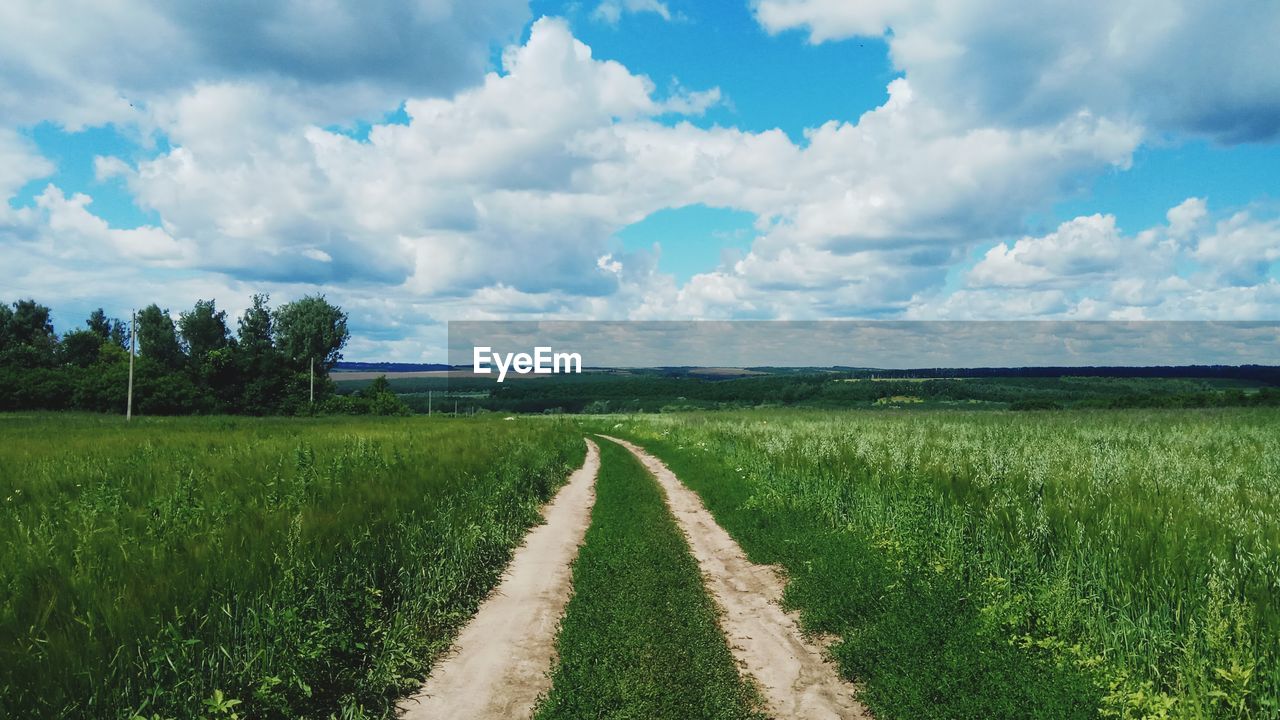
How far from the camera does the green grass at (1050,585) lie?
525 centimetres

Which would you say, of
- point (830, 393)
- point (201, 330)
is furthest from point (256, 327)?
point (830, 393)

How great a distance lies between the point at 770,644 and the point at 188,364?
3623 inches

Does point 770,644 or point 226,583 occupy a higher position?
point 226,583

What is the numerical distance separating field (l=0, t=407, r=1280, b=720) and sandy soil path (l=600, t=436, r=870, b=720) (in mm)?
210

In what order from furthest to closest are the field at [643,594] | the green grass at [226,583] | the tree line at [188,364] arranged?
the tree line at [188,364] → the field at [643,594] → the green grass at [226,583]

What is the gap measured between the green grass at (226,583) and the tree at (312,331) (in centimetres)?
9417

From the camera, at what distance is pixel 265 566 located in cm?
598

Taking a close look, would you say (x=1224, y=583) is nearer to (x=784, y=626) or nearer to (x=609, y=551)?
(x=784, y=626)

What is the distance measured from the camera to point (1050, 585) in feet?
23.3

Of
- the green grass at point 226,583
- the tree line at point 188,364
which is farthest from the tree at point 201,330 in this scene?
the green grass at point 226,583

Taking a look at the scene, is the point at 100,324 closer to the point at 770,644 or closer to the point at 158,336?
the point at 158,336

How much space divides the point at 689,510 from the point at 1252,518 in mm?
11560

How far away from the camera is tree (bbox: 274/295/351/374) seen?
97.9 meters

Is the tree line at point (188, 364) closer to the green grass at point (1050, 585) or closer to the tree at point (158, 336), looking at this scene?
the tree at point (158, 336)
